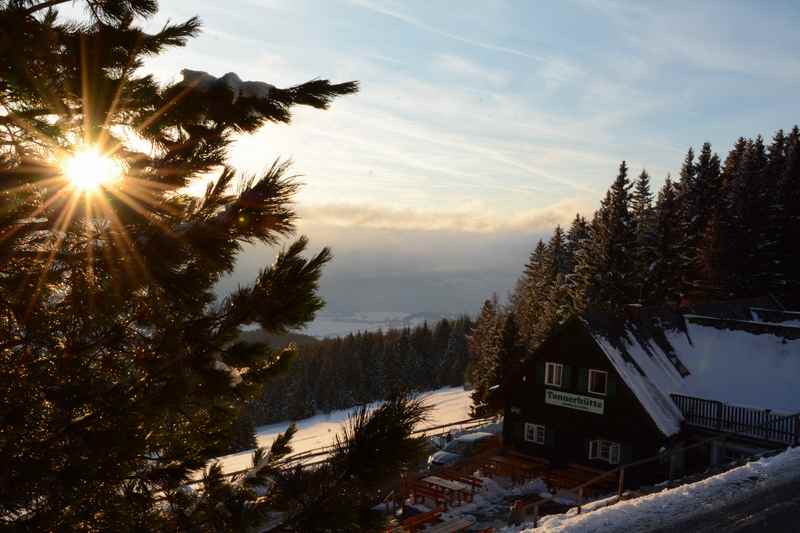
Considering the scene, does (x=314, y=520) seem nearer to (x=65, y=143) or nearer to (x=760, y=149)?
(x=65, y=143)

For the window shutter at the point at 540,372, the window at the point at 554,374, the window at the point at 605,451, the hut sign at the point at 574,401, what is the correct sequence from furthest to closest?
the window shutter at the point at 540,372, the window at the point at 554,374, the hut sign at the point at 574,401, the window at the point at 605,451

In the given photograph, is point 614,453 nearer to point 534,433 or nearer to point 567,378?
point 567,378

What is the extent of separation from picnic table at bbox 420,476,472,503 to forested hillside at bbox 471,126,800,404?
78.6ft

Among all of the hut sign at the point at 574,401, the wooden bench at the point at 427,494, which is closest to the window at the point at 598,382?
the hut sign at the point at 574,401

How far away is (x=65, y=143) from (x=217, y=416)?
3.13 metres

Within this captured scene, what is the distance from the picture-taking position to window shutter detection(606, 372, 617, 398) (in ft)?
82.6

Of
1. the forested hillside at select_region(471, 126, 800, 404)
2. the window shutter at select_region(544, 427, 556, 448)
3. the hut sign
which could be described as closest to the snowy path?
the hut sign

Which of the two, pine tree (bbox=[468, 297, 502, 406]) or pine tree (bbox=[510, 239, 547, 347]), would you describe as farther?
pine tree (bbox=[510, 239, 547, 347])

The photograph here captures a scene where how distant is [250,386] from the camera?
17.2 feet

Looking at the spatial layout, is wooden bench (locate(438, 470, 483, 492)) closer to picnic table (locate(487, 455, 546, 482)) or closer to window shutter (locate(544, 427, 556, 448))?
picnic table (locate(487, 455, 546, 482))

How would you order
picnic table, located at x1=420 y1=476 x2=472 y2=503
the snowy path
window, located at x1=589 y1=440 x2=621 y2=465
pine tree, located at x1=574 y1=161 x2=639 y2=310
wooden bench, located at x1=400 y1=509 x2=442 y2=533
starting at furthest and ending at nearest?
pine tree, located at x1=574 y1=161 x2=639 y2=310 → window, located at x1=589 y1=440 x2=621 y2=465 → picnic table, located at x1=420 y1=476 x2=472 y2=503 → wooden bench, located at x1=400 y1=509 x2=442 y2=533 → the snowy path

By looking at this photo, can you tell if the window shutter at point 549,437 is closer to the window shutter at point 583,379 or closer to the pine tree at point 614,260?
the window shutter at point 583,379

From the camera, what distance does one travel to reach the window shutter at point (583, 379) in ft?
86.7

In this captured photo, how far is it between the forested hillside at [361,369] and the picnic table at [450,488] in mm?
73031
